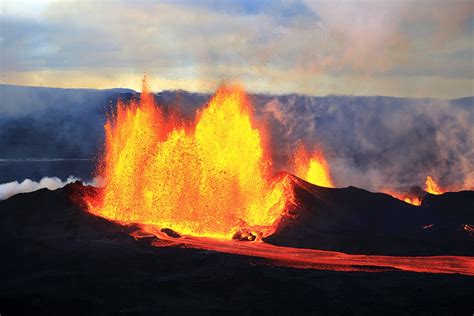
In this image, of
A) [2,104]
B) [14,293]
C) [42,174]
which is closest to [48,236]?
[14,293]

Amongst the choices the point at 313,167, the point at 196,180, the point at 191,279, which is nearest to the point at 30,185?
the point at 313,167

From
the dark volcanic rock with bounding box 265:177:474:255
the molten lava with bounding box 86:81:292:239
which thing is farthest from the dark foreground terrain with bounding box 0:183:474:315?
the molten lava with bounding box 86:81:292:239

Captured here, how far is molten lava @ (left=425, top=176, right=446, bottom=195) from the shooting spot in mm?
68938

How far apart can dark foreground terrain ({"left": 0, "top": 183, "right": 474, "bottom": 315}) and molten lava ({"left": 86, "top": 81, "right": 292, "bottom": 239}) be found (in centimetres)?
389

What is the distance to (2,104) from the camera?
5413 inches

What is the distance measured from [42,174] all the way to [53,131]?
1538 inches

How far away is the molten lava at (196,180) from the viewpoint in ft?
133

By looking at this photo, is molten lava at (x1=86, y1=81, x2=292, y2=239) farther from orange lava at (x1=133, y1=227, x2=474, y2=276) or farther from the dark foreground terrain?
the dark foreground terrain

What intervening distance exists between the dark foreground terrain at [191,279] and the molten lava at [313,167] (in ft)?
101

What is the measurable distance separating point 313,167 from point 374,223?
3811 cm

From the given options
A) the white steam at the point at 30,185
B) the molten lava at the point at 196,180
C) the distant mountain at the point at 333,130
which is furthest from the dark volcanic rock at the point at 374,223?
the white steam at the point at 30,185

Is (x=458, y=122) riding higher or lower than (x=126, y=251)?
higher

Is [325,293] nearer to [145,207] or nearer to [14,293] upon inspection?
[14,293]

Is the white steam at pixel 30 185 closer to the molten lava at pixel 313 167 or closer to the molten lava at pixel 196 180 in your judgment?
the molten lava at pixel 196 180
